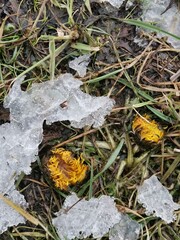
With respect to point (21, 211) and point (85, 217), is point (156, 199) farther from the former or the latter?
point (21, 211)

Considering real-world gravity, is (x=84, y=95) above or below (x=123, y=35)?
below

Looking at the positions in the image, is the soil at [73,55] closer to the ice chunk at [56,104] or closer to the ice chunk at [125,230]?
the ice chunk at [56,104]

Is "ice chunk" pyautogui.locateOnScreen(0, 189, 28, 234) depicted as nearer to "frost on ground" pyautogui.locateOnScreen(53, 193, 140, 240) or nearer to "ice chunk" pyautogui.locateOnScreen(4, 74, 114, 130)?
"frost on ground" pyautogui.locateOnScreen(53, 193, 140, 240)

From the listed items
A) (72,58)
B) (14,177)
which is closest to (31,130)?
(14,177)

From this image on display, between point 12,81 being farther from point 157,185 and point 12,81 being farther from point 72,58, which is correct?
point 157,185

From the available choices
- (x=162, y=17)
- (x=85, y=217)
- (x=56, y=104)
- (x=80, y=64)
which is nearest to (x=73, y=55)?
(x=80, y=64)

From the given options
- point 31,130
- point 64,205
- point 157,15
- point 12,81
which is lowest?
point 64,205

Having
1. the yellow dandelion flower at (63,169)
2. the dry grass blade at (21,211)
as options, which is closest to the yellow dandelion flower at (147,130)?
the yellow dandelion flower at (63,169)
